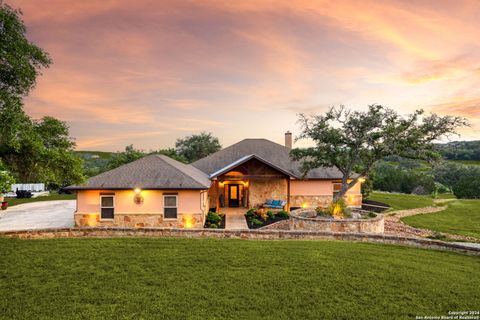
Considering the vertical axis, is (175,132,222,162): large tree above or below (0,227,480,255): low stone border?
above

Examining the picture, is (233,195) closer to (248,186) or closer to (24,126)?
(248,186)

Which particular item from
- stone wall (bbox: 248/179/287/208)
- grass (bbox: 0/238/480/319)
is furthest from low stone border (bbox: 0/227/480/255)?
stone wall (bbox: 248/179/287/208)

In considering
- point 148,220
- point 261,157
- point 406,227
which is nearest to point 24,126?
point 148,220

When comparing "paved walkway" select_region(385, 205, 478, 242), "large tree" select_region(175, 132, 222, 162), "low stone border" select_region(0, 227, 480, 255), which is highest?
"large tree" select_region(175, 132, 222, 162)

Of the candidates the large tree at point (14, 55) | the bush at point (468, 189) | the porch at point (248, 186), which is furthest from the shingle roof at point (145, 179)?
the bush at point (468, 189)

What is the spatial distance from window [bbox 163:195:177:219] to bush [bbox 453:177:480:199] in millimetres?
39177

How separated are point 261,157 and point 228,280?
1963 cm

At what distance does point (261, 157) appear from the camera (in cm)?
2619

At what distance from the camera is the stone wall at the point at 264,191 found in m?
23.4

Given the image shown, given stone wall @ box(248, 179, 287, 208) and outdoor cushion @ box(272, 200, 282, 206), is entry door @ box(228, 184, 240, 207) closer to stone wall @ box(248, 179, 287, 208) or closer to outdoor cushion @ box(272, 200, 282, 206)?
stone wall @ box(248, 179, 287, 208)

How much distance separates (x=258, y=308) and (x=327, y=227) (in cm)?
999

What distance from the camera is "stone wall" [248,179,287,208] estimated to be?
76.6 feet

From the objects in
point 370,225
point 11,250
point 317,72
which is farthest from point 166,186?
point 317,72

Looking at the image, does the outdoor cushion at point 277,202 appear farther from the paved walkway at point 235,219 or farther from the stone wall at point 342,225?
the stone wall at point 342,225
